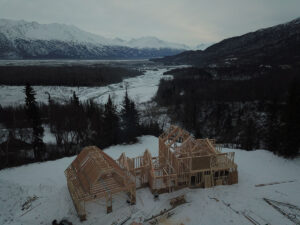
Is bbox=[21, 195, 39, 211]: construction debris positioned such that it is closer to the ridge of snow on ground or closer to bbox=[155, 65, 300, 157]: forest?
bbox=[155, 65, 300, 157]: forest

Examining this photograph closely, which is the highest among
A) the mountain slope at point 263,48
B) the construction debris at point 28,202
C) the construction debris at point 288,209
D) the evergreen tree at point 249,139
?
the mountain slope at point 263,48

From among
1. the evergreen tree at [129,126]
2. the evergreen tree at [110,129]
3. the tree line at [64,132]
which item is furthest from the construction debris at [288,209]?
the evergreen tree at [110,129]

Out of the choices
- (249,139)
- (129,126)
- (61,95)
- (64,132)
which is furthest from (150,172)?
(61,95)

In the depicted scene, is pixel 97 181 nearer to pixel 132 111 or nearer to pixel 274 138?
pixel 132 111

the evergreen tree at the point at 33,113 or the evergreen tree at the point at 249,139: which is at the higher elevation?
the evergreen tree at the point at 33,113

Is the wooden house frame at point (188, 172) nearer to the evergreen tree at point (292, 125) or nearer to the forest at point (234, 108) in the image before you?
the evergreen tree at point (292, 125)

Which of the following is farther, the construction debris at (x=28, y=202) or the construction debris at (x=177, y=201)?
the construction debris at (x=177, y=201)

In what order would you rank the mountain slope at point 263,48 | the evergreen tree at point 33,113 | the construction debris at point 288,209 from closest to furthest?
the construction debris at point 288,209
the evergreen tree at point 33,113
the mountain slope at point 263,48
